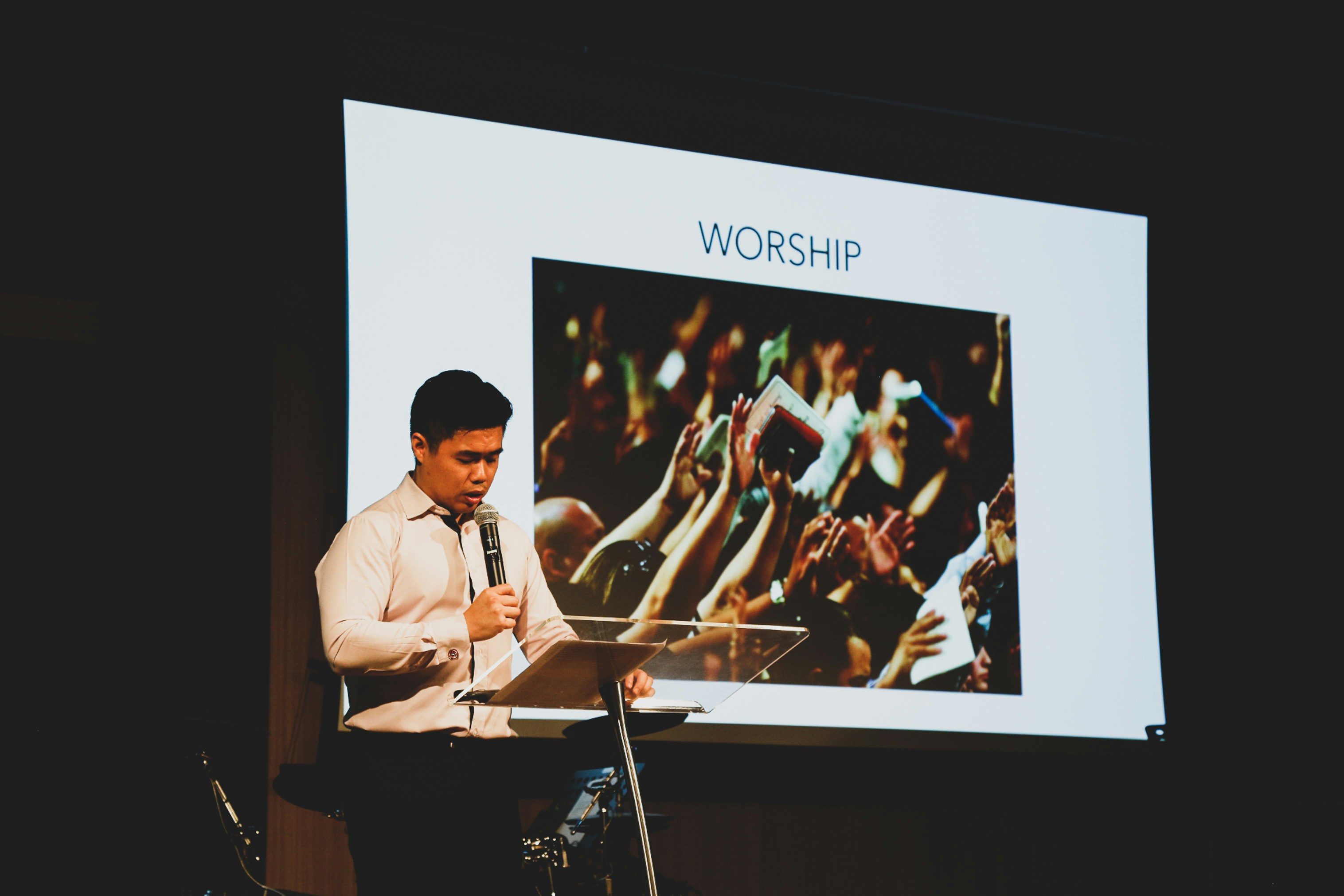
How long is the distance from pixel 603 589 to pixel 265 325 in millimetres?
1194

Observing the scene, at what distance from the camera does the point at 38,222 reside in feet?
13.1

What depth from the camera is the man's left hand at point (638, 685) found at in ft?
7.46

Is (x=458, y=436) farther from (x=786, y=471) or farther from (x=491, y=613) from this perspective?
(x=786, y=471)

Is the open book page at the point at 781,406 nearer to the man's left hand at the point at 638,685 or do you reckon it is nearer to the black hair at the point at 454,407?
the black hair at the point at 454,407

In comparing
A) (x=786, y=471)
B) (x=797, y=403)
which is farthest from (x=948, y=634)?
(x=797, y=403)

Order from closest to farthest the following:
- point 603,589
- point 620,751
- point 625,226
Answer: point 620,751
point 603,589
point 625,226

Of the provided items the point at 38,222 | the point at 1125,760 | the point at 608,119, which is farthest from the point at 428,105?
the point at 1125,760

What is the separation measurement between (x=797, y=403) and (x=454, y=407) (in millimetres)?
1618

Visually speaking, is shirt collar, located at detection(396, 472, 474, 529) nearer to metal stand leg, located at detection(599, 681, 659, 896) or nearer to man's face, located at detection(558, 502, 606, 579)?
metal stand leg, located at detection(599, 681, 659, 896)

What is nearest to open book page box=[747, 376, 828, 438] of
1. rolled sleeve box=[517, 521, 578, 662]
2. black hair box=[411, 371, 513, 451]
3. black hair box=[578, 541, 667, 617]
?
black hair box=[578, 541, 667, 617]

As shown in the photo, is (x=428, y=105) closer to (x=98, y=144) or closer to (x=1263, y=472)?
(x=98, y=144)

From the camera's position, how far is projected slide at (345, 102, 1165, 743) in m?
3.57

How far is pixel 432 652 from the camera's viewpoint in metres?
2.22

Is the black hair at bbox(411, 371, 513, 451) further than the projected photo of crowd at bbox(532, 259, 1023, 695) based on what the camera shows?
No
